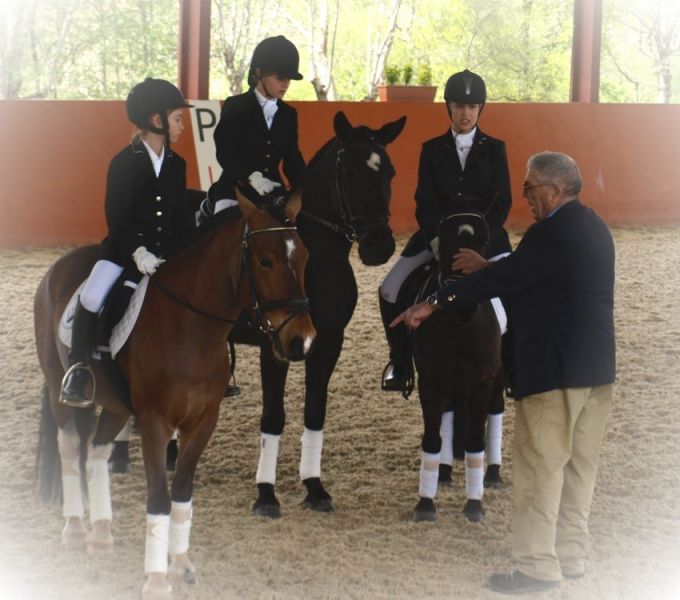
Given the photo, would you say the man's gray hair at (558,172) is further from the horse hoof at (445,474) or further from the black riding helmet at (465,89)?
the horse hoof at (445,474)

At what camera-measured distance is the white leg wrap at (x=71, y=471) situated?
5.08m

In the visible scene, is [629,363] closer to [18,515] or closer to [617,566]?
[617,566]

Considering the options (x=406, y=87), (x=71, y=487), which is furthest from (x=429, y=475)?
(x=406, y=87)

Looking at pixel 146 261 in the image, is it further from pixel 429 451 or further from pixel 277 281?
pixel 429 451

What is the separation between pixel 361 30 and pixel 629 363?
1164 cm

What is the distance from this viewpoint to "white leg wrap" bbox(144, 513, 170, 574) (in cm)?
431

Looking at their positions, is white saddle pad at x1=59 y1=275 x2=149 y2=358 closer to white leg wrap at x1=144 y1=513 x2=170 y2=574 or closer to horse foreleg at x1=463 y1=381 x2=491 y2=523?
white leg wrap at x1=144 y1=513 x2=170 y2=574

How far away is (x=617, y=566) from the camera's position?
193 inches

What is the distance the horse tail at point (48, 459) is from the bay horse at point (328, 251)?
0.98 metres

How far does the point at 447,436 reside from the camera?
6047mm

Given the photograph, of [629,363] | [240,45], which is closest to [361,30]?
[240,45]

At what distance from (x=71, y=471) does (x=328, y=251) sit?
162cm

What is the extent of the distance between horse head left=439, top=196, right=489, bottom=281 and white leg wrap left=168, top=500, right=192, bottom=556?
1620 mm

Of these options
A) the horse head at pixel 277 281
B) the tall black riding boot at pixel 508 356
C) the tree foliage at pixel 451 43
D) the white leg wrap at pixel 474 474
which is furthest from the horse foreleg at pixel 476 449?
the tree foliage at pixel 451 43
